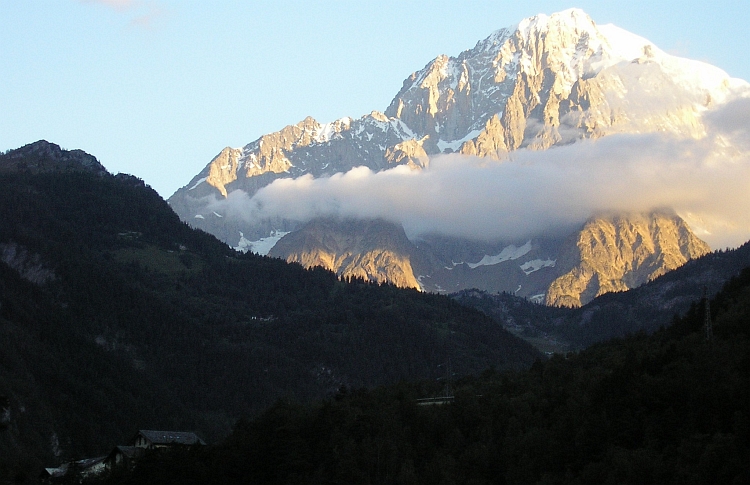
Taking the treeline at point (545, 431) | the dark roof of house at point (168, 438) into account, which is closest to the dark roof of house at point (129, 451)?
the dark roof of house at point (168, 438)

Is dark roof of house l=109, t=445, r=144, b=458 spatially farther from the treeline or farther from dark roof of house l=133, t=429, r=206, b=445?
the treeline

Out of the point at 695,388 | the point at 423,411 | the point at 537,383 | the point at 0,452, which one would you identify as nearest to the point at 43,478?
the point at 0,452

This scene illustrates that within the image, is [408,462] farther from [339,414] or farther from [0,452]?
[0,452]

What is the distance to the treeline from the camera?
12738 cm

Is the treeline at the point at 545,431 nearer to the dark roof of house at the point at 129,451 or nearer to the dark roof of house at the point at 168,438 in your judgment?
the dark roof of house at the point at 168,438

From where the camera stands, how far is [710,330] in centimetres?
14912

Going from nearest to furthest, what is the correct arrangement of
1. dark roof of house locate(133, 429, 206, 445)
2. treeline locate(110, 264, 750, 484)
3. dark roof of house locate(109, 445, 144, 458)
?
treeline locate(110, 264, 750, 484) < dark roof of house locate(109, 445, 144, 458) < dark roof of house locate(133, 429, 206, 445)

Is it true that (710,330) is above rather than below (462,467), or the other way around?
above

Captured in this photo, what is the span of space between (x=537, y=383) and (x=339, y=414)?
28.2 m

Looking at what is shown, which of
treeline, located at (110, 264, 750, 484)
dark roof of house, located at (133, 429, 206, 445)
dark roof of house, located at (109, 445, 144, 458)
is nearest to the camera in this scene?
treeline, located at (110, 264, 750, 484)

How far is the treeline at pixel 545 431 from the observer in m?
127

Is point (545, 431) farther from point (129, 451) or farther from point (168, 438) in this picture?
point (168, 438)

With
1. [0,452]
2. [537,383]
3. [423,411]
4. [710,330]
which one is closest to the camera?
[710,330]

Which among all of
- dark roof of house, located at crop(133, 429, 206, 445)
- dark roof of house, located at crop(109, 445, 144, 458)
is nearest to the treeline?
dark roof of house, located at crop(133, 429, 206, 445)
